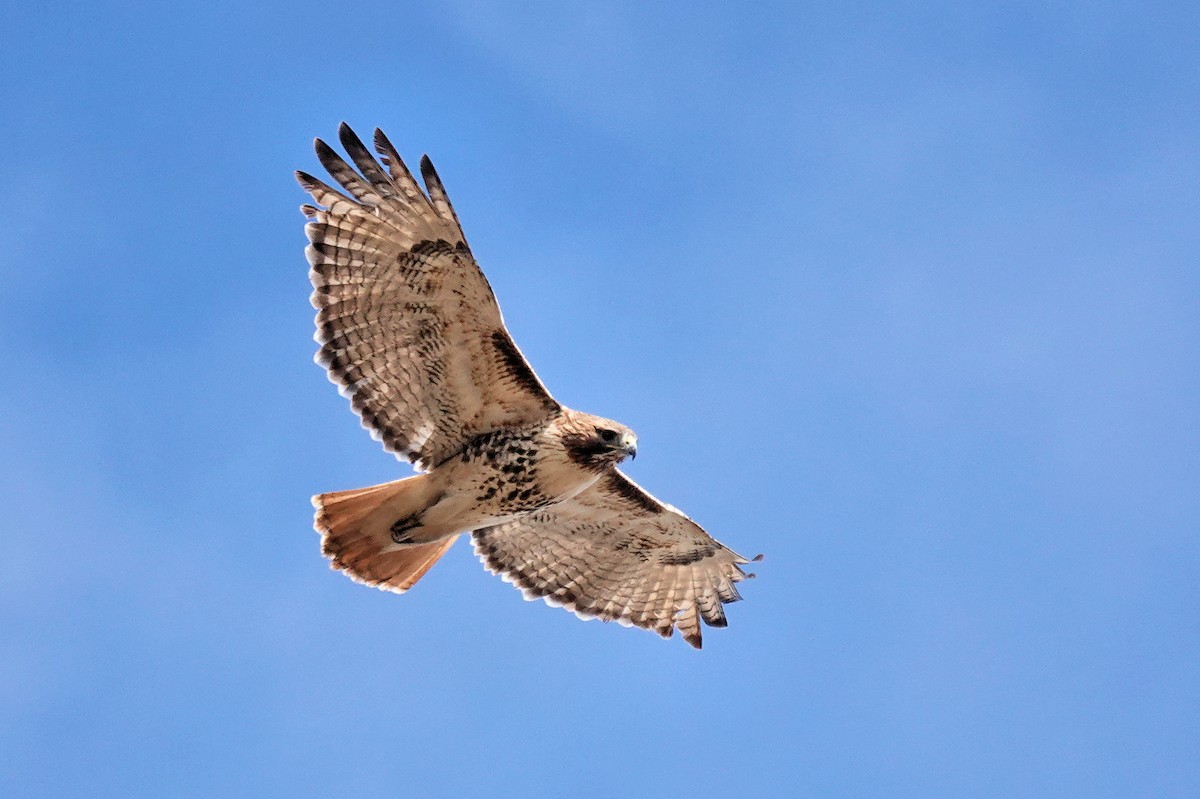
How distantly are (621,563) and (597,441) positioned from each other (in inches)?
76.3

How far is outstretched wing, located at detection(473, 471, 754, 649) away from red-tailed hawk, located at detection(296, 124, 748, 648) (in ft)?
0.82

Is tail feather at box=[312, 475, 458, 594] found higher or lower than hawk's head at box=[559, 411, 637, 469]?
lower

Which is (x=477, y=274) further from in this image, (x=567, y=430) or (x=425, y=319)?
(x=567, y=430)

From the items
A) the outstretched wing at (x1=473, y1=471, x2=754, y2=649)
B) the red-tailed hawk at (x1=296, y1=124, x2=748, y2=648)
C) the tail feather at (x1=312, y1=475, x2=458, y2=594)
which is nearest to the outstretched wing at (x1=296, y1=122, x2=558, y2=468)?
the red-tailed hawk at (x1=296, y1=124, x2=748, y2=648)

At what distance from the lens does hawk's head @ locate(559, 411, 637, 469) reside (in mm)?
10656

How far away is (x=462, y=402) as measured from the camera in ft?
36.0

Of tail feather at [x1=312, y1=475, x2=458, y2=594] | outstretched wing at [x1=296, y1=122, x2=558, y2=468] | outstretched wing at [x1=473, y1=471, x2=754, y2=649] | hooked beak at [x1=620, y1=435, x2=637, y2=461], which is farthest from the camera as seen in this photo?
outstretched wing at [x1=473, y1=471, x2=754, y2=649]

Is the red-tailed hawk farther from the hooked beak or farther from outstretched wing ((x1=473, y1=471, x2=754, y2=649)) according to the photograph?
outstretched wing ((x1=473, y1=471, x2=754, y2=649))

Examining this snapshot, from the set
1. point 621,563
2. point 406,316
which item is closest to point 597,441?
point 406,316

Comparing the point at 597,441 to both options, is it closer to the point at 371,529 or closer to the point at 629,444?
the point at 629,444

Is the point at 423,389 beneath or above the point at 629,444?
beneath

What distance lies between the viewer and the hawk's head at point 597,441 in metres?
10.7

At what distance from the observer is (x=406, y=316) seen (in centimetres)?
1067

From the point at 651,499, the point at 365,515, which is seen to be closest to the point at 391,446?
the point at 365,515
